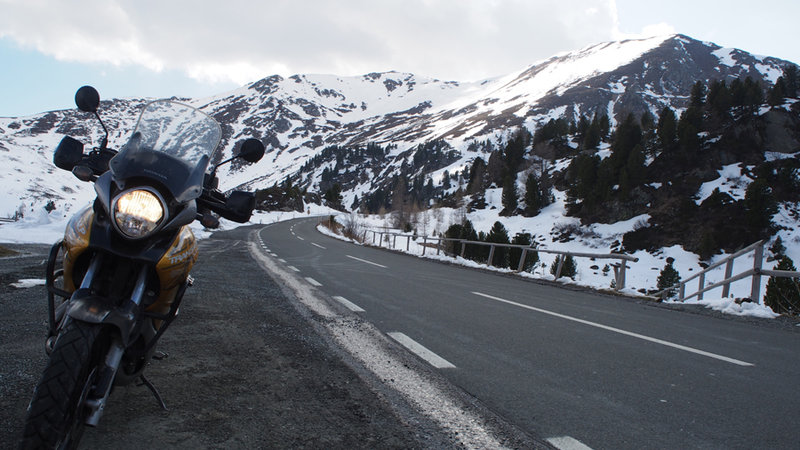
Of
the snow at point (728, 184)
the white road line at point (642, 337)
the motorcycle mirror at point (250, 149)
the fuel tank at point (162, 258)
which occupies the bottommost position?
the white road line at point (642, 337)

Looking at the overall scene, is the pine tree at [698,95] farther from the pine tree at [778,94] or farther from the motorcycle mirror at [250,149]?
the motorcycle mirror at [250,149]

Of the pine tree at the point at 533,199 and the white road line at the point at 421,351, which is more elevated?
the pine tree at the point at 533,199

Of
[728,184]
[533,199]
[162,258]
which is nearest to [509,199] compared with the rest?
[533,199]

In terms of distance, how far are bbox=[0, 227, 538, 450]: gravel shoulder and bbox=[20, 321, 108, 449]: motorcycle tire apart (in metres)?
0.44

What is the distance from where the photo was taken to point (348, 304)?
252 inches

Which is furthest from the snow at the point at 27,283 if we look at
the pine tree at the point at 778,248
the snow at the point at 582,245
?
the pine tree at the point at 778,248

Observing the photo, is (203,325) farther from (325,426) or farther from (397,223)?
(397,223)

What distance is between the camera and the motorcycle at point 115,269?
1.81 meters

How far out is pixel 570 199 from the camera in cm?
5706

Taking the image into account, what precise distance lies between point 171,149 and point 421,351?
2.70 m

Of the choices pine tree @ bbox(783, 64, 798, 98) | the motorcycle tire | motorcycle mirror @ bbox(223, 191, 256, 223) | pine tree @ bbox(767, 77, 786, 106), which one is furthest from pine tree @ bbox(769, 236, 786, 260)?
the motorcycle tire

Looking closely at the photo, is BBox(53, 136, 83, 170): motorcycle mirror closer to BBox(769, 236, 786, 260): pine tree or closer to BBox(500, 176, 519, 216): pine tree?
BBox(769, 236, 786, 260): pine tree

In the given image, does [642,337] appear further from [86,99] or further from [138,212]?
[86,99]

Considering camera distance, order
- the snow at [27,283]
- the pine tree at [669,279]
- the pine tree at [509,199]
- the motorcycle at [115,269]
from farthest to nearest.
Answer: the pine tree at [509,199] < the pine tree at [669,279] < the snow at [27,283] < the motorcycle at [115,269]
